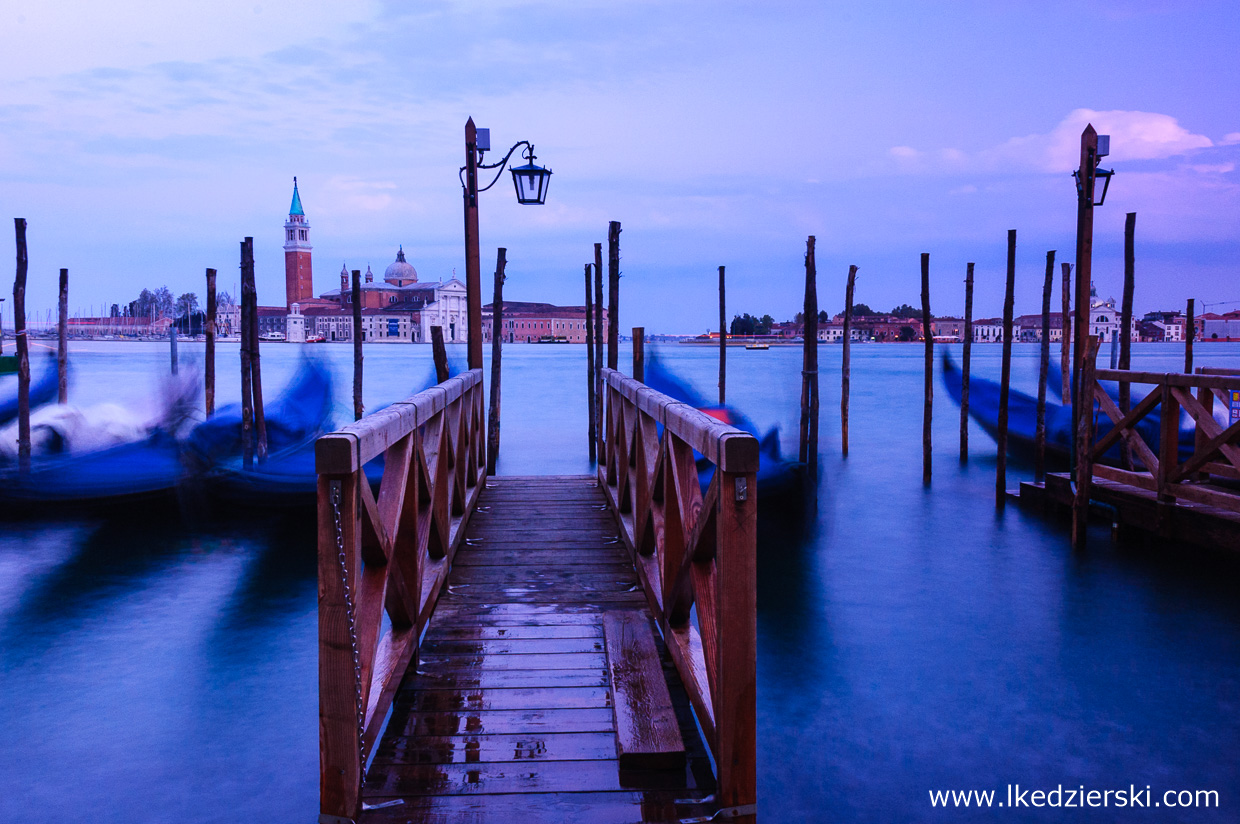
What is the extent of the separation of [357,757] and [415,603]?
102 centimetres

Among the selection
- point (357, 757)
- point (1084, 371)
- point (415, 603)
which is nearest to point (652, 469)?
point (415, 603)

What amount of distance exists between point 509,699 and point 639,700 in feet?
1.33

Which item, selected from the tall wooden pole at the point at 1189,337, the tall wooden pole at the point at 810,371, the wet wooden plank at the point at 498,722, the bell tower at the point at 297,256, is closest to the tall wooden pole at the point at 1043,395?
the tall wooden pole at the point at 1189,337

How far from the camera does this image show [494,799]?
227 cm

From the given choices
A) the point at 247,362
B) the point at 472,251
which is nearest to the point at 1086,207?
the point at 472,251

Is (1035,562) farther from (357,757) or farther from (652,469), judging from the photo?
(357,757)

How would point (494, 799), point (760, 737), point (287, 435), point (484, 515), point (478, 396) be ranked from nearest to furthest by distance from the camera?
point (494, 799) → point (760, 737) → point (484, 515) → point (478, 396) → point (287, 435)

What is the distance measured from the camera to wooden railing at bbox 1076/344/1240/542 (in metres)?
6.34

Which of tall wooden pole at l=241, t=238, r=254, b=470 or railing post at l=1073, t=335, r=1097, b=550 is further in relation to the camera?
tall wooden pole at l=241, t=238, r=254, b=470

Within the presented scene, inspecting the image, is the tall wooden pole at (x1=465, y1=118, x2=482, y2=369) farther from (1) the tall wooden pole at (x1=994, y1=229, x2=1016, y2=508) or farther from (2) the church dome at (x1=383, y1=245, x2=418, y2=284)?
(2) the church dome at (x1=383, y1=245, x2=418, y2=284)

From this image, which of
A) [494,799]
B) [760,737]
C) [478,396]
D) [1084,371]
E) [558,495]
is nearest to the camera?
[494,799]

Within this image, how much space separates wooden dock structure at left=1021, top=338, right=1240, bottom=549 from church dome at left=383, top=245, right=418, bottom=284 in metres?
110

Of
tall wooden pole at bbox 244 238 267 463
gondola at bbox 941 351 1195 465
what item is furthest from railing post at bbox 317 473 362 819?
gondola at bbox 941 351 1195 465

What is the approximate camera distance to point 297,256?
102438 millimetres
